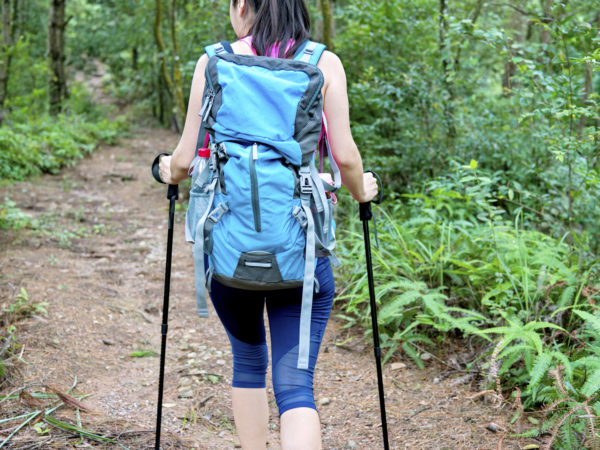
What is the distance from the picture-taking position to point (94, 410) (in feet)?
10.6

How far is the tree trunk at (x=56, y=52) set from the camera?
47.1ft

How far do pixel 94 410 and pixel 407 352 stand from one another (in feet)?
6.94

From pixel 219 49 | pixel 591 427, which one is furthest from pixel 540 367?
pixel 219 49

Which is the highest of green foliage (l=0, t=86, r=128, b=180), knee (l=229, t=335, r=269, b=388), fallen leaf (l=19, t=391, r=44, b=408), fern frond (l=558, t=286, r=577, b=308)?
knee (l=229, t=335, r=269, b=388)

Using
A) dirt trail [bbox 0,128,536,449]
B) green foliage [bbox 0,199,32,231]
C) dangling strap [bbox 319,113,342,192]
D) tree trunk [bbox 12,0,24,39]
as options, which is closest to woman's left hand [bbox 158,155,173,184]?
dangling strap [bbox 319,113,342,192]

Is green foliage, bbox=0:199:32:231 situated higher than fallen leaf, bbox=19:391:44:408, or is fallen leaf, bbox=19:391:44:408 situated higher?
fallen leaf, bbox=19:391:44:408

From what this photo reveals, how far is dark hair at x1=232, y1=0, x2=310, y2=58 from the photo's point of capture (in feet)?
6.36

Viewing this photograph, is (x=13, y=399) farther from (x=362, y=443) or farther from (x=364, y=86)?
(x=364, y=86)

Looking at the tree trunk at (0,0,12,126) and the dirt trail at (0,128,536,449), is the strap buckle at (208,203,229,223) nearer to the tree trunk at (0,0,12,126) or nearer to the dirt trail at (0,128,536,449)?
the dirt trail at (0,128,536,449)

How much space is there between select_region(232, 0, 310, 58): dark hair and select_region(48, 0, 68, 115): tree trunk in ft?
45.1

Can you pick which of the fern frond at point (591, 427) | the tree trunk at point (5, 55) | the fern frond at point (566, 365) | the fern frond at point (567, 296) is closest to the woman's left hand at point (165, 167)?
the fern frond at point (591, 427)

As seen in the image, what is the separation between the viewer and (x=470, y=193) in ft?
14.3

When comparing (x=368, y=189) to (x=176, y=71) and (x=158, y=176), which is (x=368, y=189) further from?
(x=176, y=71)

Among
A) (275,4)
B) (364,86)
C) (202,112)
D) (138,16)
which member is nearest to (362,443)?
(202,112)
